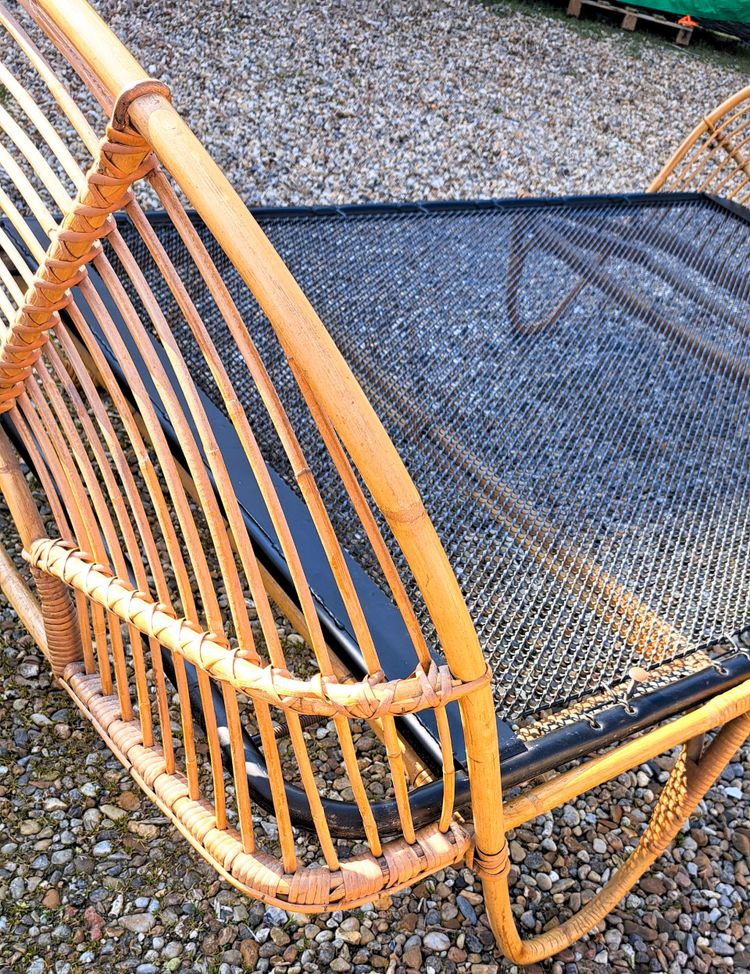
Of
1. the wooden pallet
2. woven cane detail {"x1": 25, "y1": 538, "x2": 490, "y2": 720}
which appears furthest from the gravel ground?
the wooden pallet

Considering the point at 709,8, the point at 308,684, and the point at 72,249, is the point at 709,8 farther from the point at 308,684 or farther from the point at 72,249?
the point at 308,684

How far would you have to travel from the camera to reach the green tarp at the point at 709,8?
17.7ft

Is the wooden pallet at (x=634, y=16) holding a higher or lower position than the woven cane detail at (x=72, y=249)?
lower

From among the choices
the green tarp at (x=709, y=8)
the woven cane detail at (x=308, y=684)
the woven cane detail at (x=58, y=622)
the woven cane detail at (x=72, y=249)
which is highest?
the woven cane detail at (x=72, y=249)

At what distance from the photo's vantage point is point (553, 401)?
1.67 m

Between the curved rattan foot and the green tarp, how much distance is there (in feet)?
18.1

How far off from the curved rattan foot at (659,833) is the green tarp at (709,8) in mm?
5523

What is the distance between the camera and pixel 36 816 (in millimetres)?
1348

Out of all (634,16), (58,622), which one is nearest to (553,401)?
(58,622)

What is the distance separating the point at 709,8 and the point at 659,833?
5639 millimetres

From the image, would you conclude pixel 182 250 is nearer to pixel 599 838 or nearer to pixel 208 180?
pixel 208 180

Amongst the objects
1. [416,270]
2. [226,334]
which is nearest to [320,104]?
[416,270]

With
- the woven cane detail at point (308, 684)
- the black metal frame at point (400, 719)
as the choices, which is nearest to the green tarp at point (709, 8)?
the black metal frame at point (400, 719)

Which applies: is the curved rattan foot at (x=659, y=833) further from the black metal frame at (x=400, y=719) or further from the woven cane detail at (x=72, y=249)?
the woven cane detail at (x=72, y=249)
